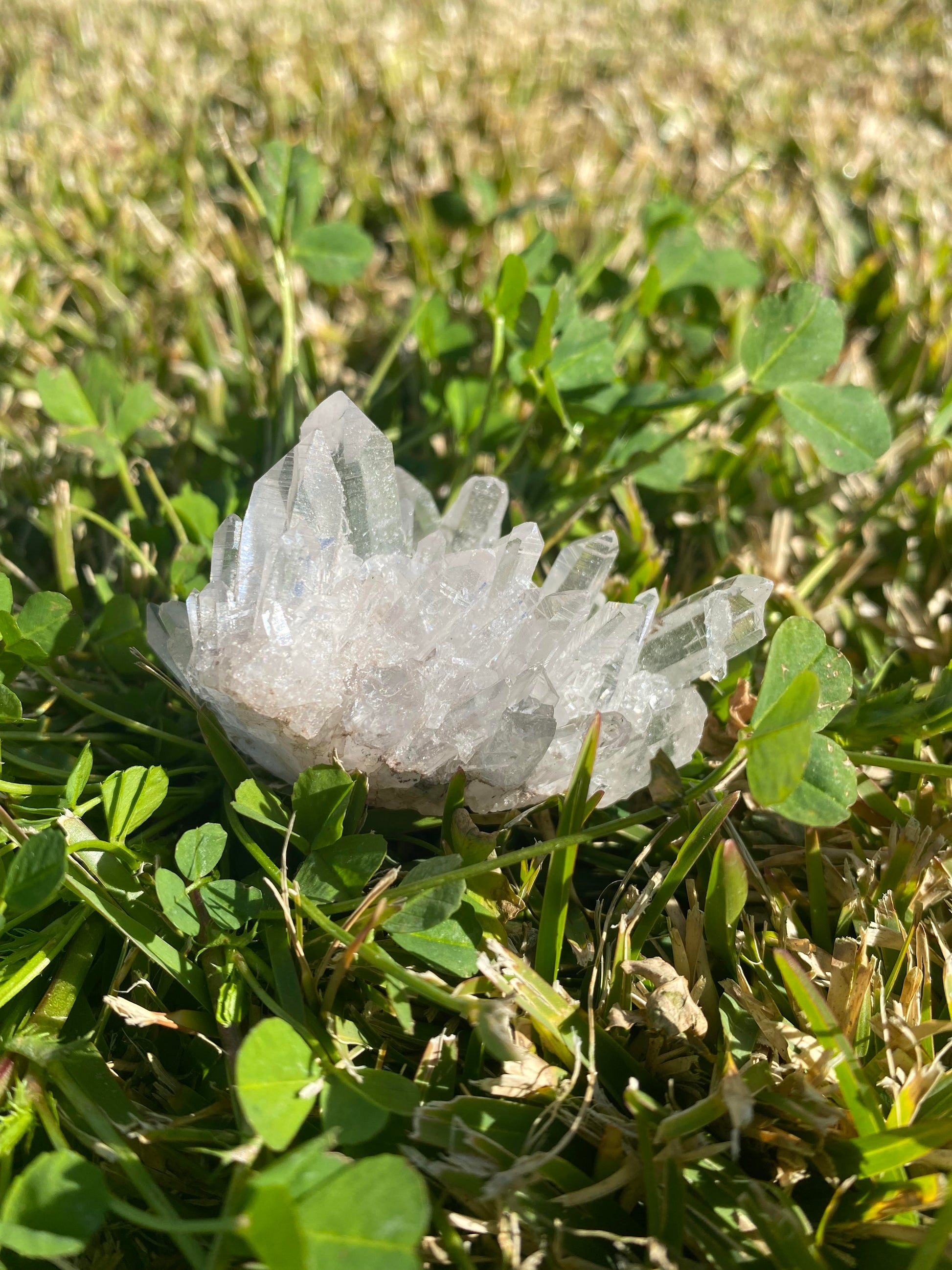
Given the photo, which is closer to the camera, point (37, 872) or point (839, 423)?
point (37, 872)

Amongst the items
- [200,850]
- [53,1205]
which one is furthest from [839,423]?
[53,1205]

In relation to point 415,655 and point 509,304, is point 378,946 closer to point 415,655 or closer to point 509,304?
point 415,655

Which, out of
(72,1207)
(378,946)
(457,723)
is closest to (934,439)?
(457,723)

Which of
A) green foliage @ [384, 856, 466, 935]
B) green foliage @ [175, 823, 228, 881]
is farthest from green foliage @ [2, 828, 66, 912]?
green foliage @ [384, 856, 466, 935]

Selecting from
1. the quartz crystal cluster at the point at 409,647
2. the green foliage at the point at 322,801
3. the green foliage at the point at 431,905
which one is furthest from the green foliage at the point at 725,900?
the green foliage at the point at 322,801

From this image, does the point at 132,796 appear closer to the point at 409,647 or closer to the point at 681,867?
the point at 409,647

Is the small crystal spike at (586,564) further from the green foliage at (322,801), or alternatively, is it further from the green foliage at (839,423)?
the green foliage at (839,423)
